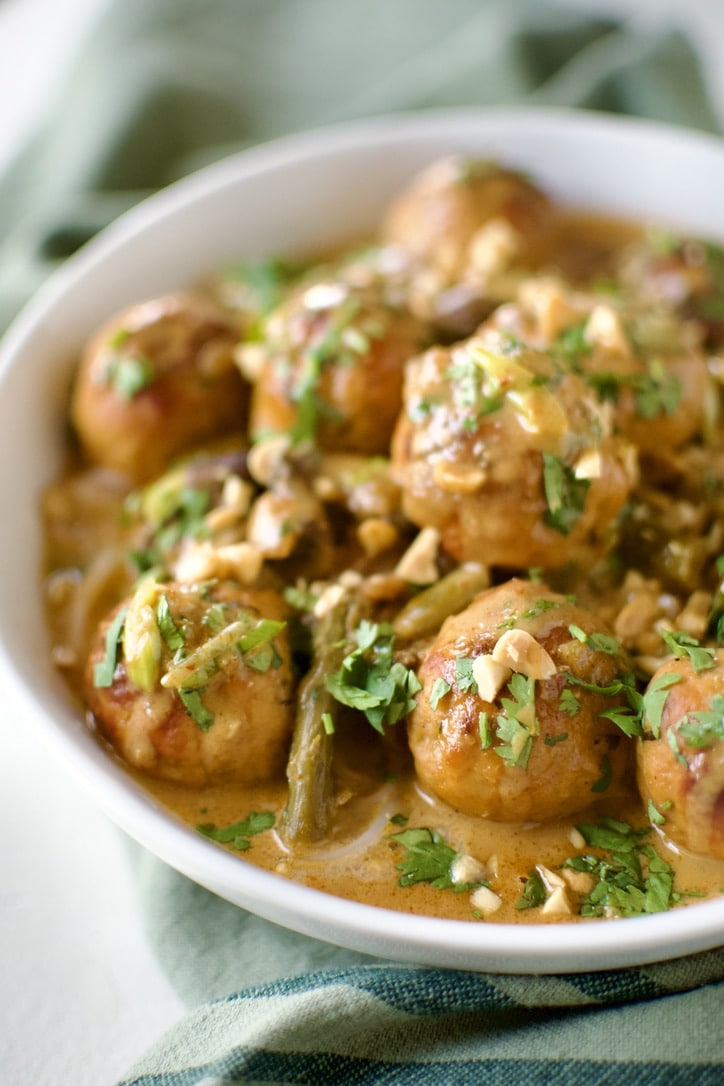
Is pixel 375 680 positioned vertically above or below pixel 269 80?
below

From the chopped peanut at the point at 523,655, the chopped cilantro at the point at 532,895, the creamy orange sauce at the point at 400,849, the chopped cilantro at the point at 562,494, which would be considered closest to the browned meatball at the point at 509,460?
the chopped cilantro at the point at 562,494

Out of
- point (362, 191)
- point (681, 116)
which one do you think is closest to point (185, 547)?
point (362, 191)

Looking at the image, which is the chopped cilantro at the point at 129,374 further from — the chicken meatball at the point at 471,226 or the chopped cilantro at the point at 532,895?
the chopped cilantro at the point at 532,895

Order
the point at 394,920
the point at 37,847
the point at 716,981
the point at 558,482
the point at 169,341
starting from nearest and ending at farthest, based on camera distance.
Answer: the point at 394,920 → the point at 716,981 → the point at 558,482 → the point at 37,847 → the point at 169,341

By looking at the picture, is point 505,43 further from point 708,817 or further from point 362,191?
point 708,817

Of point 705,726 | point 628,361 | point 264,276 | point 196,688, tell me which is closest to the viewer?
point 705,726

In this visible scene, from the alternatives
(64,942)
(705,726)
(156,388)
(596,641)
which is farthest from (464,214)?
(64,942)

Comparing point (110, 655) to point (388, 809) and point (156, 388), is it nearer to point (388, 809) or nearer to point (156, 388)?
point (388, 809)
